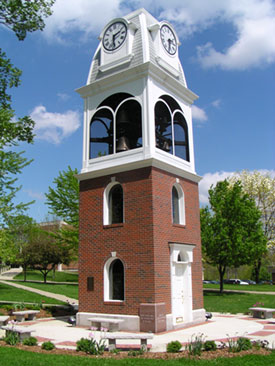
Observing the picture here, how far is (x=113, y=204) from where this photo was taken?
14.3 meters

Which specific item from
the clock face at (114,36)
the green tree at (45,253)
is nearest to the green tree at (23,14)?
the clock face at (114,36)

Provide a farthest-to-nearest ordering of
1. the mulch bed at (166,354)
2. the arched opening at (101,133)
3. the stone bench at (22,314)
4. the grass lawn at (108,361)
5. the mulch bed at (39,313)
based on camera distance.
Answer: the mulch bed at (39,313) < the arched opening at (101,133) < the stone bench at (22,314) < the mulch bed at (166,354) < the grass lawn at (108,361)

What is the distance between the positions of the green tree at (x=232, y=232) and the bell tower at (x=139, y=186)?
11.9 meters

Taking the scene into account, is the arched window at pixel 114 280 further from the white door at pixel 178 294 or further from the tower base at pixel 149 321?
the white door at pixel 178 294

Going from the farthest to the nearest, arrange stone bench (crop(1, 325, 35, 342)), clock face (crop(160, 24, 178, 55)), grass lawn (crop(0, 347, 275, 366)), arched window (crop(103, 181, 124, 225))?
clock face (crop(160, 24, 178, 55))
arched window (crop(103, 181, 124, 225))
stone bench (crop(1, 325, 35, 342))
grass lawn (crop(0, 347, 275, 366))

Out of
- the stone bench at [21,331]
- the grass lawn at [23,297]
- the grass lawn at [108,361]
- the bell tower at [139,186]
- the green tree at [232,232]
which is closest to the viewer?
the grass lawn at [108,361]

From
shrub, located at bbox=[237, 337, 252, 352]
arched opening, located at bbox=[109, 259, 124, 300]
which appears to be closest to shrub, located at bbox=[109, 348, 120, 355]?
shrub, located at bbox=[237, 337, 252, 352]

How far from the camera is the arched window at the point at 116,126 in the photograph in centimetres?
1441

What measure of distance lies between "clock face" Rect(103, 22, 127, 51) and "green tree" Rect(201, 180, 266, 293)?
16060 mm

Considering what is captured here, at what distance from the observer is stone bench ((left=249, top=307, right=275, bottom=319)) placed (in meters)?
15.1

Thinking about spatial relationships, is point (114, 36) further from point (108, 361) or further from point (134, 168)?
point (108, 361)

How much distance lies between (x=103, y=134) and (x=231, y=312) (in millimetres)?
9932

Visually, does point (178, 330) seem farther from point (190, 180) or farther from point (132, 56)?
point (132, 56)

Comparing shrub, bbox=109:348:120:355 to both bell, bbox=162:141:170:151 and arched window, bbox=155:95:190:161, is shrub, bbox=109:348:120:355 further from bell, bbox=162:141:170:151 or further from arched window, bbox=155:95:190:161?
bell, bbox=162:141:170:151
